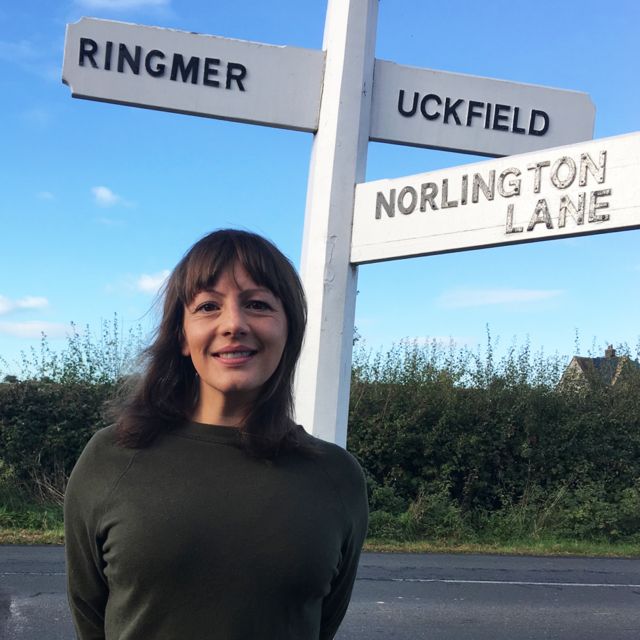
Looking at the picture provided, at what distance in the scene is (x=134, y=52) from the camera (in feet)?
7.97

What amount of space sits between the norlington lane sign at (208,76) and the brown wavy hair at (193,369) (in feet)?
2.78

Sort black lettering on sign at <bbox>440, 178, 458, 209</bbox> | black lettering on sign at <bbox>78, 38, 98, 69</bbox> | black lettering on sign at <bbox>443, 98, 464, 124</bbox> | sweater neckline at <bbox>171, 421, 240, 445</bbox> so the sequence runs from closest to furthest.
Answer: sweater neckline at <bbox>171, 421, 240, 445</bbox> → black lettering on sign at <bbox>440, 178, 458, 209</bbox> → black lettering on sign at <bbox>78, 38, 98, 69</bbox> → black lettering on sign at <bbox>443, 98, 464, 124</bbox>

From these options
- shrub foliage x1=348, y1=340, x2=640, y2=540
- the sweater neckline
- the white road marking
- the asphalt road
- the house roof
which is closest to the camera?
the sweater neckline

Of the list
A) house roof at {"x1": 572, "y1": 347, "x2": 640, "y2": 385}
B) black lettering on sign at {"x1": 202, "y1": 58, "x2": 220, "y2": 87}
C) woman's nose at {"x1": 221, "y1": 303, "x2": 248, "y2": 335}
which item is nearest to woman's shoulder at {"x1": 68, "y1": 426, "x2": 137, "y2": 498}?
woman's nose at {"x1": 221, "y1": 303, "x2": 248, "y2": 335}

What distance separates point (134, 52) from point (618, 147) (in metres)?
1.37

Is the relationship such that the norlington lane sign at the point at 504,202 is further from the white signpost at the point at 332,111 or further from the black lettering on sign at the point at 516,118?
the black lettering on sign at the point at 516,118

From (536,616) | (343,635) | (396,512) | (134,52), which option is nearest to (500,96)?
(134,52)

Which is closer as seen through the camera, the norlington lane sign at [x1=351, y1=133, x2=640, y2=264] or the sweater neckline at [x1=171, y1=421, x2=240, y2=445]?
the sweater neckline at [x1=171, y1=421, x2=240, y2=445]

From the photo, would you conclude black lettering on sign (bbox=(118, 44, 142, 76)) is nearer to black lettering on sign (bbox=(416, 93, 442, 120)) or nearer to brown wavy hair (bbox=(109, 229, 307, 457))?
black lettering on sign (bbox=(416, 93, 442, 120))

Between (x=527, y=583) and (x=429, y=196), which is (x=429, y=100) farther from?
(x=527, y=583)

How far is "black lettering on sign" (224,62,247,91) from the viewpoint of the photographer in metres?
2.45

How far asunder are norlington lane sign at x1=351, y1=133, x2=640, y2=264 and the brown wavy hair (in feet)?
2.08

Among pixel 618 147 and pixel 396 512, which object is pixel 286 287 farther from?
pixel 396 512

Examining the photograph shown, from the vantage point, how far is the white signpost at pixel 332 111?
2314 millimetres
